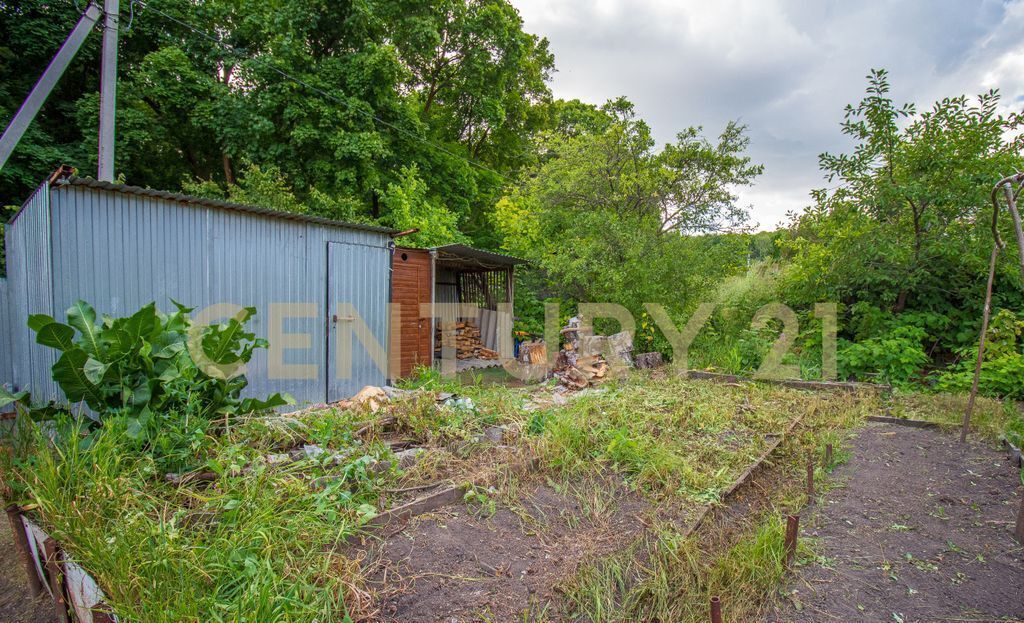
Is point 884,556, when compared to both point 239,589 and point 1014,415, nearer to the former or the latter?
point 239,589

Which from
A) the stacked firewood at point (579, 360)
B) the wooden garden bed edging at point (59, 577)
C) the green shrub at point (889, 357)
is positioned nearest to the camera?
the wooden garden bed edging at point (59, 577)

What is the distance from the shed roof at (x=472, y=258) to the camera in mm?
7743

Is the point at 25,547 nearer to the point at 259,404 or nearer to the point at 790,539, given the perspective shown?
the point at 259,404

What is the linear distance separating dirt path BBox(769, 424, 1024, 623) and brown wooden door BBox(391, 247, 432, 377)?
5.66 m

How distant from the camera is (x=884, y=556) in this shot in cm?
245

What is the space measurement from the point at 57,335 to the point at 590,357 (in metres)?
6.27


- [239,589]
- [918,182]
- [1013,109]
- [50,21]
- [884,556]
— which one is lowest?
[884,556]

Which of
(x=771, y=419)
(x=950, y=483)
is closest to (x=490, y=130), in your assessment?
(x=771, y=419)

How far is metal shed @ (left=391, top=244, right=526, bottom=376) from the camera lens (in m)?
7.11

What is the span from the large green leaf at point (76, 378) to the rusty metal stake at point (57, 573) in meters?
1.01

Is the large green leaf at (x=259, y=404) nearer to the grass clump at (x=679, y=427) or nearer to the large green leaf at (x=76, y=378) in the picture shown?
the large green leaf at (x=76, y=378)

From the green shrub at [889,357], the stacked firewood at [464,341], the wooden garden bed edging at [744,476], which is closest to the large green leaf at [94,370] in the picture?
the wooden garden bed edging at [744,476]

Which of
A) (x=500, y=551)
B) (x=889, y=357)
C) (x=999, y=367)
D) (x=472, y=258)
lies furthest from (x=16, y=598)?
(x=999, y=367)

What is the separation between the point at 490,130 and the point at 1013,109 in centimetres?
1347
